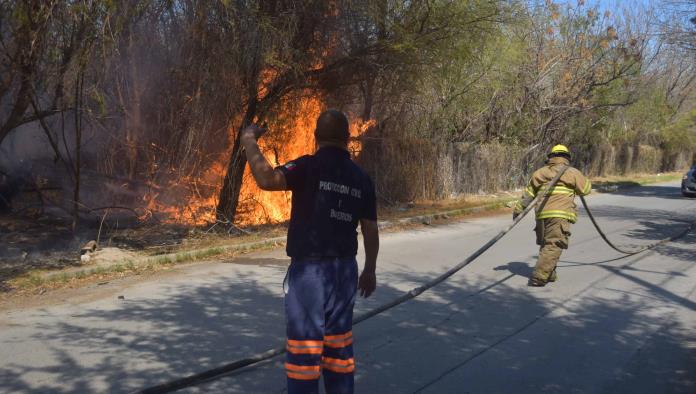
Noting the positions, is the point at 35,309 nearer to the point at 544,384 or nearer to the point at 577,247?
the point at 544,384

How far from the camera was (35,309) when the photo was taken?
6336 millimetres

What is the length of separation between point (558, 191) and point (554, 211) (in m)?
0.25

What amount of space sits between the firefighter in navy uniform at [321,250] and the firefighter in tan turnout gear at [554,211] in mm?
4845

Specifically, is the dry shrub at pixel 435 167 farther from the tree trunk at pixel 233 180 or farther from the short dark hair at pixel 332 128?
the short dark hair at pixel 332 128

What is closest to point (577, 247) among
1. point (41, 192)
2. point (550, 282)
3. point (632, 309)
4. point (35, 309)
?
point (550, 282)

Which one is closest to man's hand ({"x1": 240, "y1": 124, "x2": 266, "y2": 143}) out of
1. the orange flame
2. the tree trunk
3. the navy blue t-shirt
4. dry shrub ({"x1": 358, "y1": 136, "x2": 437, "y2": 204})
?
the navy blue t-shirt

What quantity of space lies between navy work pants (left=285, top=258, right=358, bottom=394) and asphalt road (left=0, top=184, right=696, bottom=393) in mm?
1076

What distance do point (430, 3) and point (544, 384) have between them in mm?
8643

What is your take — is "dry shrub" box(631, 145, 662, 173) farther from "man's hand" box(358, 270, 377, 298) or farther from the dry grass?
"man's hand" box(358, 270, 377, 298)

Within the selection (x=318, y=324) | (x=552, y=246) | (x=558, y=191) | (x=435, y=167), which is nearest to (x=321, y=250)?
(x=318, y=324)

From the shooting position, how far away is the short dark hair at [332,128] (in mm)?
3365

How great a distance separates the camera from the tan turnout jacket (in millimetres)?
7637

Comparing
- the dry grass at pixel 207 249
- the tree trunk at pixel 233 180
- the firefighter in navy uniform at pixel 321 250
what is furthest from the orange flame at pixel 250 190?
the firefighter in navy uniform at pixel 321 250

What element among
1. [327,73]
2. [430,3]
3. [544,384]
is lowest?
[544,384]
